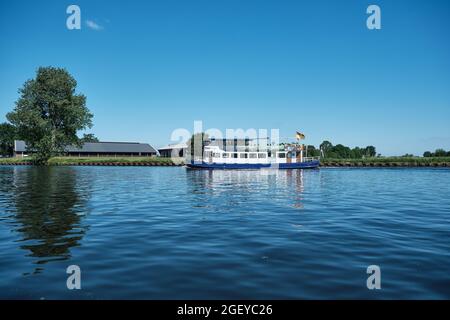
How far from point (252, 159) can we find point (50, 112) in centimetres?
4529

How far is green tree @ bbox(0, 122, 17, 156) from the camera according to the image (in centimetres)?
13005

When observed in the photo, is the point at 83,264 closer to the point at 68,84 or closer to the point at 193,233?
the point at 193,233

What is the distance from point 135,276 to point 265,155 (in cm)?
5982

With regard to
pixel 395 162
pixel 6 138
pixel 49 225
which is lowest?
pixel 49 225

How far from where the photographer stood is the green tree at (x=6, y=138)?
13005 centimetres

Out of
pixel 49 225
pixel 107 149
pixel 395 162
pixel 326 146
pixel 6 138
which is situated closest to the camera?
pixel 49 225

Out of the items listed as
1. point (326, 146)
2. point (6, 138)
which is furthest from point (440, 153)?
point (6, 138)

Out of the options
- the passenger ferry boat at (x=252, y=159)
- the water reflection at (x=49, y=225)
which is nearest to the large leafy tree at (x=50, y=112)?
the passenger ferry boat at (x=252, y=159)

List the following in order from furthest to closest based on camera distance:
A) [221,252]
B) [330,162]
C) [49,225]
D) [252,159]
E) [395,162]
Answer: [330,162] → [395,162] → [252,159] → [49,225] → [221,252]

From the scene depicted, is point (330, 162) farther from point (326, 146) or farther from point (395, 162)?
point (326, 146)

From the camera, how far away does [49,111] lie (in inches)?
2884

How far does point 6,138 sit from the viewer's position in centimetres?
13075

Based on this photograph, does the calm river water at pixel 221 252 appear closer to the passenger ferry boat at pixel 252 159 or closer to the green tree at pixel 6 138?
the passenger ferry boat at pixel 252 159

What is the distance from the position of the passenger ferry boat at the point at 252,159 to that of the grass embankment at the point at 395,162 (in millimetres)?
23659
